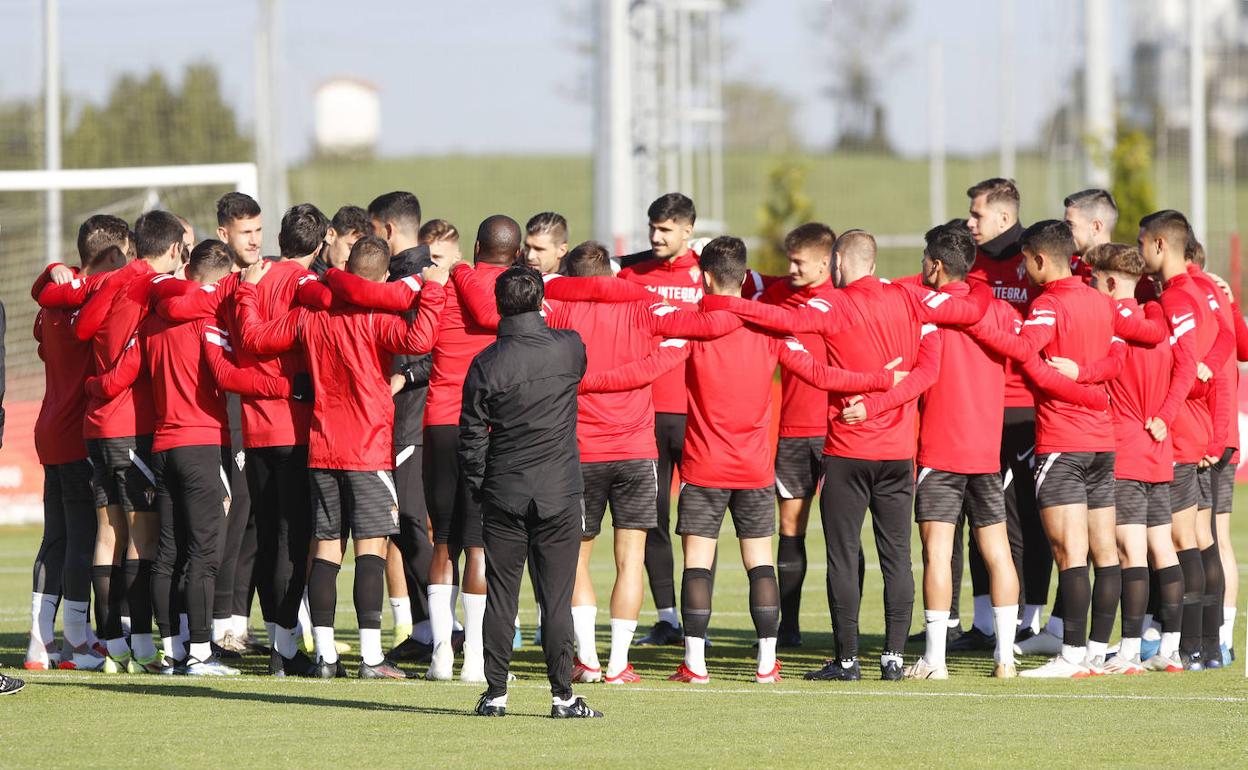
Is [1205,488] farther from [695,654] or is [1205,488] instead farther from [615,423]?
[615,423]

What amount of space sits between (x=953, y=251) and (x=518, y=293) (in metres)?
2.64

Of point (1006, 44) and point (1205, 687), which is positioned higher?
point (1006, 44)

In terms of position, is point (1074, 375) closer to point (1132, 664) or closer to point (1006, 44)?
point (1132, 664)

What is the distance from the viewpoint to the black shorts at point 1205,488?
32.9 feet

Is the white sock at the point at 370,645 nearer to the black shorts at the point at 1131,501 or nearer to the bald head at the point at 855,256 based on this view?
the bald head at the point at 855,256

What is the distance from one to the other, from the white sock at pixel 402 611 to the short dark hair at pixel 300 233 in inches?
89.4

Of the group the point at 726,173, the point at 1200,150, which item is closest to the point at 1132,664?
the point at 1200,150

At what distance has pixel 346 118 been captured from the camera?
Result: 38.6 meters

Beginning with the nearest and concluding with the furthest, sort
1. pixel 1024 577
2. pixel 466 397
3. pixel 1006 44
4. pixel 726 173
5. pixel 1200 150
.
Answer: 1. pixel 466 397
2. pixel 1024 577
3. pixel 1200 150
4. pixel 1006 44
5. pixel 726 173

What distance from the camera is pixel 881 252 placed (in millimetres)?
37875

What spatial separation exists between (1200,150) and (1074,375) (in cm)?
2020

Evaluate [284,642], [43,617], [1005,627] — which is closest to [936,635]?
[1005,627]

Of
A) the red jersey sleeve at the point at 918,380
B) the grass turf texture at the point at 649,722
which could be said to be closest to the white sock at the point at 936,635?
the grass turf texture at the point at 649,722

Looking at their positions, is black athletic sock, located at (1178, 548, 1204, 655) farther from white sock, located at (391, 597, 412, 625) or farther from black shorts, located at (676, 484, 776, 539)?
white sock, located at (391, 597, 412, 625)
